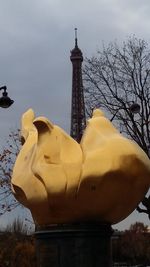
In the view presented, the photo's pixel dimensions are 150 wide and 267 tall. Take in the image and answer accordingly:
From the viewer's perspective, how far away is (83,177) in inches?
317

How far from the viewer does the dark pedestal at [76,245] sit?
27.0 ft

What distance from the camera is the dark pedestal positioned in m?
8.23

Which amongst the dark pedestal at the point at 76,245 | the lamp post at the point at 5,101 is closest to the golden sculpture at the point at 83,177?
the dark pedestal at the point at 76,245

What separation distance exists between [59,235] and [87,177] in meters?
0.96

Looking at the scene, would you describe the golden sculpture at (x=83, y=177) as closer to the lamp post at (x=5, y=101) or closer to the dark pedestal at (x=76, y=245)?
the dark pedestal at (x=76, y=245)

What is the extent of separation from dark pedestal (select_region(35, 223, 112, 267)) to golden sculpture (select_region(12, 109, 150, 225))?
129mm

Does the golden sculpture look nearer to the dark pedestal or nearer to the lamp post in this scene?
the dark pedestal

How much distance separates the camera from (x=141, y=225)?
77.8 m

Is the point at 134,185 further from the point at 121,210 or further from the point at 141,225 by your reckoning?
the point at 141,225

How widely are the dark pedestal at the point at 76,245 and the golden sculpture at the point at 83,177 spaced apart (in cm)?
13

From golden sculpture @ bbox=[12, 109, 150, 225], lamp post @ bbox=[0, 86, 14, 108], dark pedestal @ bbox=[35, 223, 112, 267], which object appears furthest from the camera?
lamp post @ bbox=[0, 86, 14, 108]

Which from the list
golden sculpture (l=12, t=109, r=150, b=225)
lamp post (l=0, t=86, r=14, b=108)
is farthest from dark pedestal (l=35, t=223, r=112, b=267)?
lamp post (l=0, t=86, r=14, b=108)

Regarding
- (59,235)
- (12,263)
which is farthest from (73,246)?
(12,263)

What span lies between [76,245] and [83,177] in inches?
39.3
